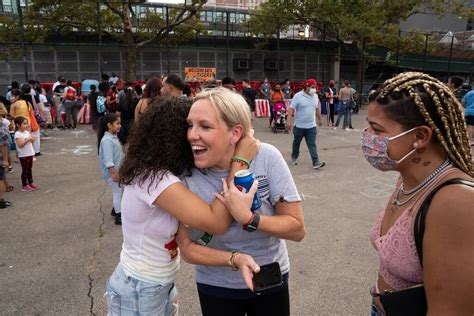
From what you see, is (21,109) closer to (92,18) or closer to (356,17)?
(92,18)

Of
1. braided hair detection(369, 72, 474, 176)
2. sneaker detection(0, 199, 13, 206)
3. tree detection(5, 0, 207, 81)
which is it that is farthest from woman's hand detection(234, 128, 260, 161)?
tree detection(5, 0, 207, 81)

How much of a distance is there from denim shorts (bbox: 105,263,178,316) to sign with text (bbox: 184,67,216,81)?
19041mm

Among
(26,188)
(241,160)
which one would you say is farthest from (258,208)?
(26,188)

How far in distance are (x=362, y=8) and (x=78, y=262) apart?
18341 mm

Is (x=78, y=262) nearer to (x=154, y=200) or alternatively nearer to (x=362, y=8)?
(x=154, y=200)

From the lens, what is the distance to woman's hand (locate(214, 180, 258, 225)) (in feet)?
5.11

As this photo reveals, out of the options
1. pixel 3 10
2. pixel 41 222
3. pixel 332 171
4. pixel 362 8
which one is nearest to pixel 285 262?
pixel 41 222

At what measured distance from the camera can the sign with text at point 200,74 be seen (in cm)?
2036

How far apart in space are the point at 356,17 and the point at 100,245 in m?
17.3

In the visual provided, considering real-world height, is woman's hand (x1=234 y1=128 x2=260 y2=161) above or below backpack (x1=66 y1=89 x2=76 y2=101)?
above

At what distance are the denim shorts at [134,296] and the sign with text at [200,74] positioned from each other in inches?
750

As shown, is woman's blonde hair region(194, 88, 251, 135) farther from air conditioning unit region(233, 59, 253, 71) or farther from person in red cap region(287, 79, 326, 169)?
air conditioning unit region(233, 59, 253, 71)

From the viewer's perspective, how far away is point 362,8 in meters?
18.5

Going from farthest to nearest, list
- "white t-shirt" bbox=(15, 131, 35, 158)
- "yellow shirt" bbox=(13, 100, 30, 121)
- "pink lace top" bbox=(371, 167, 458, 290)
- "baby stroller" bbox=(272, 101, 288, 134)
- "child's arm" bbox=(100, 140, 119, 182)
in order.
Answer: "baby stroller" bbox=(272, 101, 288, 134)
"yellow shirt" bbox=(13, 100, 30, 121)
"white t-shirt" bbox=(15, 131, 35, 158)
"child's arm" bbox=(100, 140, 119, 182)
"pink lace top" bbox=(371, 167, 458, 290)
